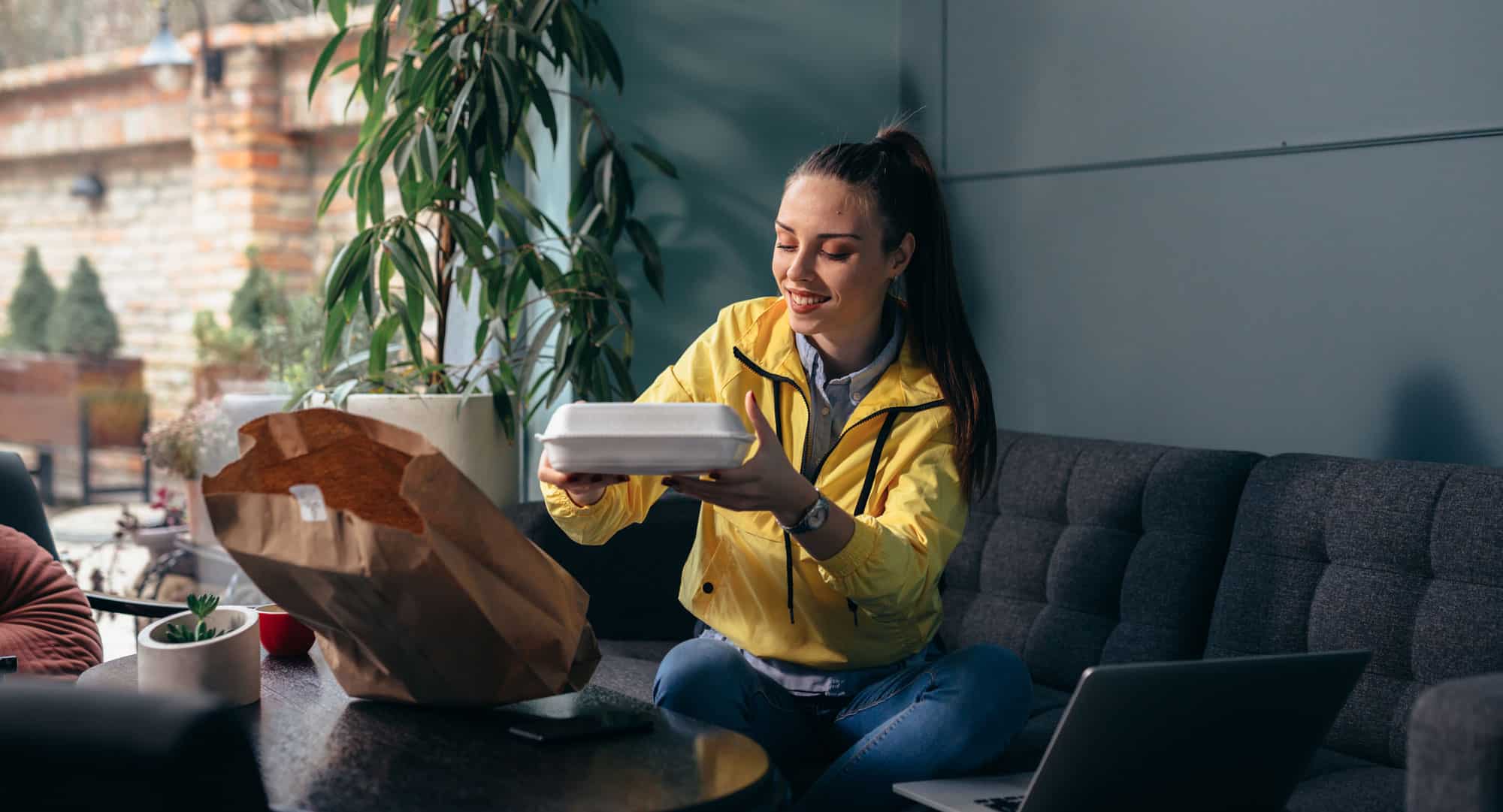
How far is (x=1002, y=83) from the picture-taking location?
9.70 ft

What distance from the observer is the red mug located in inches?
62.2

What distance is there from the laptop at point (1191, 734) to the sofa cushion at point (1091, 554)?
618mm

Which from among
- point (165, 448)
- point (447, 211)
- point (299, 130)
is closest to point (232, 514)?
point (447, 211)

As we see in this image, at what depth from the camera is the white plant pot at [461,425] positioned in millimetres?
2684

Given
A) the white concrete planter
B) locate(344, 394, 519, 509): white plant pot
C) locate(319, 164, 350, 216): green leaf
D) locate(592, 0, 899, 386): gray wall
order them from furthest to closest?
1. the white concrete planter
2. locate(592, 0, 899, 386): gray wall
3. locate(319, 164, 350, 216): green leaf
4. locate(344, 394, 519, 509): white plant pot

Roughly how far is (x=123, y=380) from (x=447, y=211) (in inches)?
77.3

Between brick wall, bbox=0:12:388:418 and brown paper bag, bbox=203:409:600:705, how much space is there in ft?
9.54

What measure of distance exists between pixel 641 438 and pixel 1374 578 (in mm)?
1055

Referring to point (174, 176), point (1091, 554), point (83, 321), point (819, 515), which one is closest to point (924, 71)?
point (1091, 554)

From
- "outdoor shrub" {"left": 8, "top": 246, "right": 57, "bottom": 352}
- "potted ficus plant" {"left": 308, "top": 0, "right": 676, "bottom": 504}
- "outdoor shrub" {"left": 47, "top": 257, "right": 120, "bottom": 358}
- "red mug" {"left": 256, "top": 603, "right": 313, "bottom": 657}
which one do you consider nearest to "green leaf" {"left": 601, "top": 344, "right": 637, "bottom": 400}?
"potted ficus plant" {"left": 308, "top": 0, "right": 676, "bottom": 504}

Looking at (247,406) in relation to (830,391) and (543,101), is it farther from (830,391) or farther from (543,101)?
(830,391)

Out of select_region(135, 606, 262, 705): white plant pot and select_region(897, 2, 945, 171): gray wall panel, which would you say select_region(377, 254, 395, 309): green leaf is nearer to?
select_region(897, 2, 945, 171): gray wall panel

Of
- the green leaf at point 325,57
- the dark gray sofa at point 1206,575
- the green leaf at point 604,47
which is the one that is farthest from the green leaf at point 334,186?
the dark gray sofa at point 1206,575

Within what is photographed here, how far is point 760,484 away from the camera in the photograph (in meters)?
1.43
